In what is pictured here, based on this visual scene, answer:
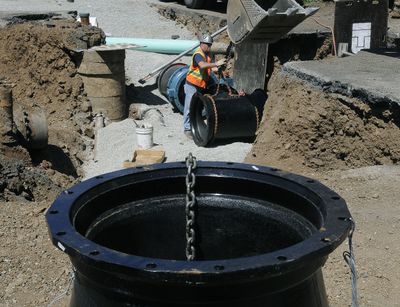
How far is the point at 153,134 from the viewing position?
9773 millimetres

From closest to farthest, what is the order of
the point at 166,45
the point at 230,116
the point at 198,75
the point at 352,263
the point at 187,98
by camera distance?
the point at 352,263 < the point at 230,116 < the point at 198,75 < the point at 187,98 < the point at 166,45

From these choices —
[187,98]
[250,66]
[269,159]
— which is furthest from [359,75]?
[250,66]

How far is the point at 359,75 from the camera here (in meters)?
6.54

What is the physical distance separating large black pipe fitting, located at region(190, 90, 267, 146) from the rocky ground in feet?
1.44

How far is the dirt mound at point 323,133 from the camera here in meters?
5.77

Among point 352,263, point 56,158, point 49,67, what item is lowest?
point 56,158

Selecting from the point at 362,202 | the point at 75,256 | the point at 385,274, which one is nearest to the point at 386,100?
the point at 362,202

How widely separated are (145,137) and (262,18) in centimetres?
278

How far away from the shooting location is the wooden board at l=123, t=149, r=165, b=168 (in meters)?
8.01

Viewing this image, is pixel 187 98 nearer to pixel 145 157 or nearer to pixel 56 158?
pixel 145 157

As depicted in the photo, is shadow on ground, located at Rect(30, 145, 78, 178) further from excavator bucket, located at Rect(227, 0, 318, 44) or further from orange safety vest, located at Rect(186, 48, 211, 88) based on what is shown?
excavator bucket, located at Rect(227, 0, 318, 44)

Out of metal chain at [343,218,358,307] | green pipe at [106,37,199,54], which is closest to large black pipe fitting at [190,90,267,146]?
green pipe at [106,37,199,54]

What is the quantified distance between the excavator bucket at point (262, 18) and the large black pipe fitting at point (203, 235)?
5.03 metres

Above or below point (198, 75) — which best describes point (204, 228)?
above
